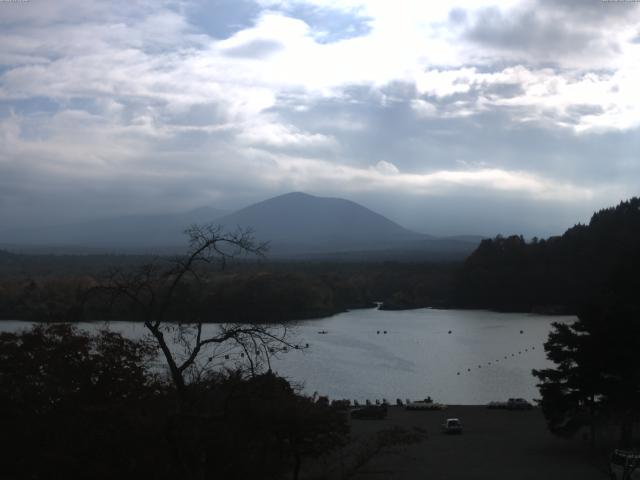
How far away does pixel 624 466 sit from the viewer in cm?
566

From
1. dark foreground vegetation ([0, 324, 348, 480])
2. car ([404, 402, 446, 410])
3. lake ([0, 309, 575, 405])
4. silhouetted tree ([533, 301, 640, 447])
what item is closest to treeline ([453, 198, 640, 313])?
lake ([0, 309, 575, 405])

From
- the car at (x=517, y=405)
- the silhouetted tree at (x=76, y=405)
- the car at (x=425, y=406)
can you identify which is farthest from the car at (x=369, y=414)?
the silhouetted tree at (x=76, y=405)

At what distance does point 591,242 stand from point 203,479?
33.7 meters

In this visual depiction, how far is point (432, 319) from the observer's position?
3142cm

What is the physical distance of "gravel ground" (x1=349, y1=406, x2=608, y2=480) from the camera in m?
6.95

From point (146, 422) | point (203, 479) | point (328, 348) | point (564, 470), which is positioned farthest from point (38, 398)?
point (328, 348)

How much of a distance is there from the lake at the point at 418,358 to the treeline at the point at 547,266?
418cm

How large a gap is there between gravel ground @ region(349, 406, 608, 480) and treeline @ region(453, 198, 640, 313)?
22572 millimetres

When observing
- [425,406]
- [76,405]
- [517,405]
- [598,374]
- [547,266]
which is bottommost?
[425,406]

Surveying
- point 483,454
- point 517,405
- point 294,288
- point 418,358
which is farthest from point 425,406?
point 294,288

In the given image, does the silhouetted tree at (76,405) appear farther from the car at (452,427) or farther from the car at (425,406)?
the car at (425,406)

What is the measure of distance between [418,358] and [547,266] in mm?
17976

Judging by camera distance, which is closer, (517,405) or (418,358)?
(517,405)

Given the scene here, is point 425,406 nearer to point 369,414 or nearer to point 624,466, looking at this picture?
point 369,414
